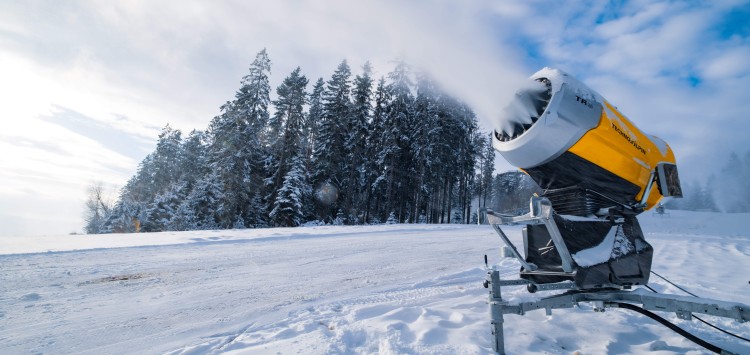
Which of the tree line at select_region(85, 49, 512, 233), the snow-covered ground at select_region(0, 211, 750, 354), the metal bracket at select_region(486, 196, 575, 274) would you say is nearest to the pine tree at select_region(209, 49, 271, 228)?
the tree line at select_region(85, 49, 512, 233)

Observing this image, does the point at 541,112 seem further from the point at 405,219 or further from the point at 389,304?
the point at 405,219

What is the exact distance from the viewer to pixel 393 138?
31016 mm

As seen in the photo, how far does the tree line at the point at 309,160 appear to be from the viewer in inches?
1050

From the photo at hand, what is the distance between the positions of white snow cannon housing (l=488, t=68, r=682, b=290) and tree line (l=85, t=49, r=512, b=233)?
2030 centimetres

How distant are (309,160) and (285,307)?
101ft

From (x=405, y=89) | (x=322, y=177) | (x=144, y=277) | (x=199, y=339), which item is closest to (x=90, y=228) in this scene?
(x=322, y=177)

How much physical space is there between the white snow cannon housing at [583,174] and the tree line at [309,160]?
2030 cm

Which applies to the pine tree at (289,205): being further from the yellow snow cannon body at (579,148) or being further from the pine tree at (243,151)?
the yellow snow cannon body at (579,148)

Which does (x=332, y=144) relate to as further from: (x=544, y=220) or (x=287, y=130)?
(x=544, y=220)

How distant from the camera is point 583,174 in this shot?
8.97 feet

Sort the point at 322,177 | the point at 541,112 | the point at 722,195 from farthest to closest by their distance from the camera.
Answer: the point at 722,195 < the point at 322,177 < the point at 541,112

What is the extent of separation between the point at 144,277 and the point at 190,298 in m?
1.54

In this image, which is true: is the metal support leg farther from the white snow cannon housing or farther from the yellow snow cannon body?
the yellow snow cannon body

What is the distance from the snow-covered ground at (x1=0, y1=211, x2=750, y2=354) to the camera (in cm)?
279
